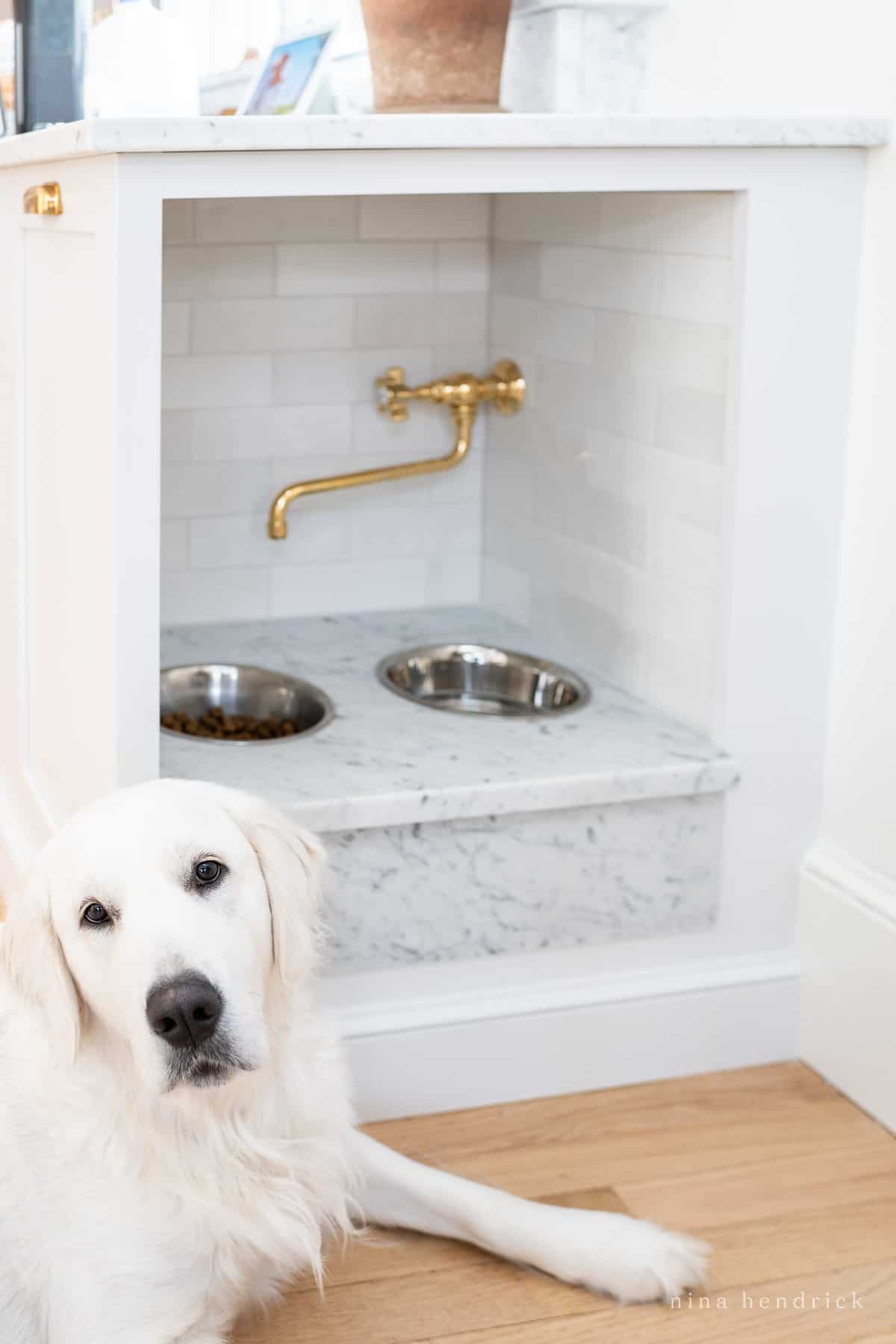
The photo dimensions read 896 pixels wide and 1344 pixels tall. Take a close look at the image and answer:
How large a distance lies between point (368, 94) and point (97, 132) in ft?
3.63

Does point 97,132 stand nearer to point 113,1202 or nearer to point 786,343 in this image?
point 786,343

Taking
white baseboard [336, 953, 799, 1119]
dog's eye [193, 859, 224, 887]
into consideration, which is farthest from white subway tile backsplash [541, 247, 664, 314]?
dog's eye [193, 859, 224, 887]

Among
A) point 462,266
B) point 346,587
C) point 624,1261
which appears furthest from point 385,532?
point 624,1261

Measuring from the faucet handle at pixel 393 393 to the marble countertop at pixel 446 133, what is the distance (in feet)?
2.66

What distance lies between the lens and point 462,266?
271 centimetres

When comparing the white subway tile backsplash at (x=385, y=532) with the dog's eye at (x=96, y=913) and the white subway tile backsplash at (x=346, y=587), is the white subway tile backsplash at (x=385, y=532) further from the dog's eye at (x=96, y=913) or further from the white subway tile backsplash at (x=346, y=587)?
the dog's eye at (x=96, y=913)

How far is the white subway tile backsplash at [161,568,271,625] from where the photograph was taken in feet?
8.76

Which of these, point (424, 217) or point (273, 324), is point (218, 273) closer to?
point (273, 324)

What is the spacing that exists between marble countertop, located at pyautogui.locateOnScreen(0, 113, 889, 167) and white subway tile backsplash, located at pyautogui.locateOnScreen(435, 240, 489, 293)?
880mm

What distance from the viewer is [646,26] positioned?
234 centimetres

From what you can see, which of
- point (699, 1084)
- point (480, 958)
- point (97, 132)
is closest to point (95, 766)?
point (480, 958)

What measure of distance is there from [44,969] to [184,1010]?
145mm

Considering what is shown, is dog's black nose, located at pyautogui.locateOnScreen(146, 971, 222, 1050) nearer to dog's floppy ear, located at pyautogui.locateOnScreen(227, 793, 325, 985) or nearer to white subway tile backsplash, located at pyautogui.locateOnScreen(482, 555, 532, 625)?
dog's floppy ear, located at pyautogui.locateOnScreen(227, 793, 325, 985)

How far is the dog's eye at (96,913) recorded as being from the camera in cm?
129
